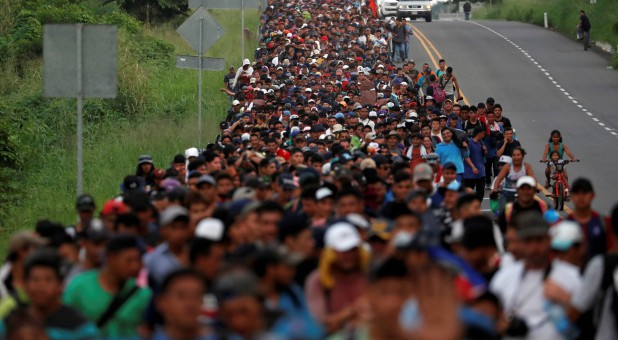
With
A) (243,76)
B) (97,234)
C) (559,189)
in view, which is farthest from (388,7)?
(97,234)

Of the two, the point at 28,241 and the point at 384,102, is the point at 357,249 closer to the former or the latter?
the point at 28,241

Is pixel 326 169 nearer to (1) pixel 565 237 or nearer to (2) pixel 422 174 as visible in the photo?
(2) pixel 422 174

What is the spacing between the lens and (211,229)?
11266mm

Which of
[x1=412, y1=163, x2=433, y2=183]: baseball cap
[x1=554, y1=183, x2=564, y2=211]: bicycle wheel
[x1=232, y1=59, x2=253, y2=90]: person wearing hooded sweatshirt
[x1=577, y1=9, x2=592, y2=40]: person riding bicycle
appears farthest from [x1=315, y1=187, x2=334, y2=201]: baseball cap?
[x1=577, y1=9, x2=592, y2=40]: person riding bicycle

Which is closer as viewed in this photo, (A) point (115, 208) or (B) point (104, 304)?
(B) point (104, 304)

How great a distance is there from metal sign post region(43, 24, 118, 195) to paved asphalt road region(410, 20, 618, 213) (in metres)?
11.8

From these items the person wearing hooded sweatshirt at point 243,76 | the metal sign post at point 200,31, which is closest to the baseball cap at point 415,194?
the metal sign post at point 200,31

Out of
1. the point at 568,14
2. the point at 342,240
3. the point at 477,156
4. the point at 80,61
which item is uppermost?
the point at 80,61

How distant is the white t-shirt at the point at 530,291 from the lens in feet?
30.3

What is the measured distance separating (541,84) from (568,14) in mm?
18584

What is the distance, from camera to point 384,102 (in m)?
33.3

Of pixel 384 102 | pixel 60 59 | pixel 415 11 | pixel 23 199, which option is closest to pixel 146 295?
pixel 60 59

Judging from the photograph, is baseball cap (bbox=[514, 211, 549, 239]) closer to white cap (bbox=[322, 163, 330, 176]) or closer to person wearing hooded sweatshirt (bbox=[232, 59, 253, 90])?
white cap (bbox=[322, 163, 330, 176])

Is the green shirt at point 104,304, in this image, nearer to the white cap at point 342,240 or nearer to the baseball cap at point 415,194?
the white cap at point 342,240
